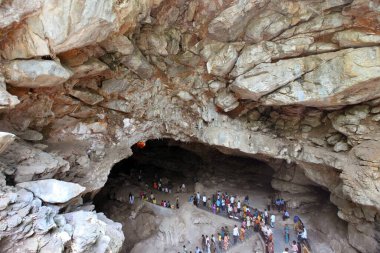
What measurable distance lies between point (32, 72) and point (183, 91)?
8.58 meters

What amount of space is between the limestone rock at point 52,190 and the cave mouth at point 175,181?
21.6 feet

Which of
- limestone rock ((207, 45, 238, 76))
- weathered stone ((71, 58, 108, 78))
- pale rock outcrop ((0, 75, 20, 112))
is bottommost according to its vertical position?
pale rock outcrop ((0, 75, 20, 112))

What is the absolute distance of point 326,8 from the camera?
1363cm

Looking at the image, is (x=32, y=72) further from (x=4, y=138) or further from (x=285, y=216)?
(x=285, y=216)

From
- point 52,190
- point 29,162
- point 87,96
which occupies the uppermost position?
point 87,96

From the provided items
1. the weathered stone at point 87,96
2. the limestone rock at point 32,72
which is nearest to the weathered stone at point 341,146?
the weathered stone at point 87,96

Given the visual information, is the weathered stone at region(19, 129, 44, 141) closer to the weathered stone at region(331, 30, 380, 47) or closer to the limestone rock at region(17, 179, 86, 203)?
the limestone rock at region(17, 179, 86, 203)

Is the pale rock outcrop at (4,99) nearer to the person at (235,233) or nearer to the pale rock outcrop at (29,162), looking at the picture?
the pale rock outcrop at (29,162)

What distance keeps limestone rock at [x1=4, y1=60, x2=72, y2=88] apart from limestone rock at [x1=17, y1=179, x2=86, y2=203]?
3850mm

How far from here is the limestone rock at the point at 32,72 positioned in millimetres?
11328

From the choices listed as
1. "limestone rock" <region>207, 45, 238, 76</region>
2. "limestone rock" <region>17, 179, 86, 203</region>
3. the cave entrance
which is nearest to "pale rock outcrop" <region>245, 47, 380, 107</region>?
"limestone rock" <region>207, 45, 238, 76</region>

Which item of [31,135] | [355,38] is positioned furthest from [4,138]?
[355,38]

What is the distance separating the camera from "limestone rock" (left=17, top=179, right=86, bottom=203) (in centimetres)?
1138

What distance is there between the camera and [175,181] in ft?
80.1
